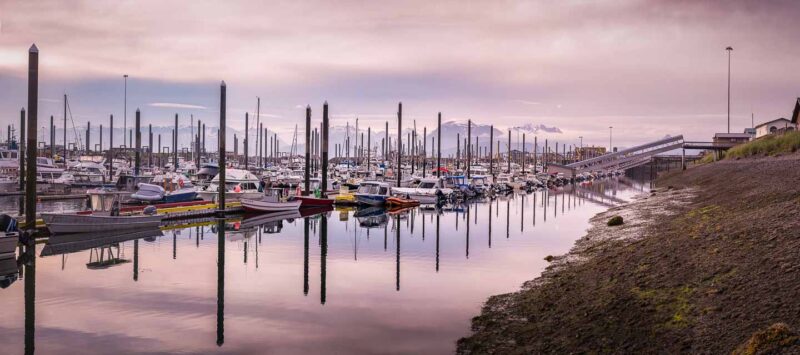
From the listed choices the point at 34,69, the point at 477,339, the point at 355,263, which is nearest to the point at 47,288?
the point at 355,263

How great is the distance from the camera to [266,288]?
74.2 feet

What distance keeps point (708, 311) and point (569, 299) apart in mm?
4363

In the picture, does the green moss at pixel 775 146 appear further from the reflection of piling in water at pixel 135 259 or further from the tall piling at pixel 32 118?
the tall piling at pixel 32 118

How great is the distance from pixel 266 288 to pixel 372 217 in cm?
2894

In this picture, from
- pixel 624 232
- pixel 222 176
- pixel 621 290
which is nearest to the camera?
pixel 621 290

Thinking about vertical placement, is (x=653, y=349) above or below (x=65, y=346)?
above

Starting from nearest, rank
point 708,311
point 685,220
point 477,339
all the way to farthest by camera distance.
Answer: point 708,311 → point 477,339 → point 685,220

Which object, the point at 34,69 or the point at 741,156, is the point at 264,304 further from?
the point at 741,156

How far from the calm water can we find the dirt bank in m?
1.91

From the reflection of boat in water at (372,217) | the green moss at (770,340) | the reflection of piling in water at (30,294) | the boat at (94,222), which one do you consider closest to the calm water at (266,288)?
the reflection of piling in water at (30,294)

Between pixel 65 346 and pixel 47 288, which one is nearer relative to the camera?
pixel 65 346

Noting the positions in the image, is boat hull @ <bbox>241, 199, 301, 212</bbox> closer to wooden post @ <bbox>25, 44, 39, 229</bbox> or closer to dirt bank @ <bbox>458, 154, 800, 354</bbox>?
wooden post @ <bbox>25, 44, 39, 229</bbox>

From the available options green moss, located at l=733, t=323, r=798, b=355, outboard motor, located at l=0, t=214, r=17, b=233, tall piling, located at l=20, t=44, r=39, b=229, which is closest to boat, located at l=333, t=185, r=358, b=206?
tall piling, located at l=20, t=44, r=39, b=229

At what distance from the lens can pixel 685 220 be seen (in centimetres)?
2691
